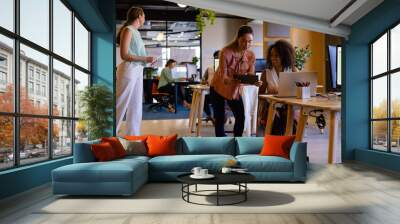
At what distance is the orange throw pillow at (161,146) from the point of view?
6398mm

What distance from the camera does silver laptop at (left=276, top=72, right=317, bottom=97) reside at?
7.40m

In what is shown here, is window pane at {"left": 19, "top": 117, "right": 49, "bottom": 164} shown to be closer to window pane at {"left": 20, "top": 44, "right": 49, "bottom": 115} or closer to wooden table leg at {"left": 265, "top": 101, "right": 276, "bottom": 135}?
window pane at {"left": 20, "top": 44, "right": 49, "bottom": 115}

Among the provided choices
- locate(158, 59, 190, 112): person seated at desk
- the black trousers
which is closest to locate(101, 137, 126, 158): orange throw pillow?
the black trousers

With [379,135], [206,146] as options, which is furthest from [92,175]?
[379,135]

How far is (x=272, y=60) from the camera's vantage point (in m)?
8.65

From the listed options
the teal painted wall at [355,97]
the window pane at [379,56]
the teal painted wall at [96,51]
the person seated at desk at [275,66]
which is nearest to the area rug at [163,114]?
the teal painted wall at [96,51]

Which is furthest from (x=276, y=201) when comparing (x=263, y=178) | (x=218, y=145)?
(x=218, y=145)

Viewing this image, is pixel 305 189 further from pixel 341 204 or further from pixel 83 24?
pixel 83 24

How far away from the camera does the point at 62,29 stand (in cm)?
675

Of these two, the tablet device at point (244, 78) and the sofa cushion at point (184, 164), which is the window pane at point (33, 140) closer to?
the sofa cushion at point (184, 164)

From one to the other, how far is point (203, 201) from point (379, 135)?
4.67 m

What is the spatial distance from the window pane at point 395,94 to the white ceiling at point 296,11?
1.19 m

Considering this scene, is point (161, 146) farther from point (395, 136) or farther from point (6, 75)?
point (395, 136)

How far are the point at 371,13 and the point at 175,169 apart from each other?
470cm
